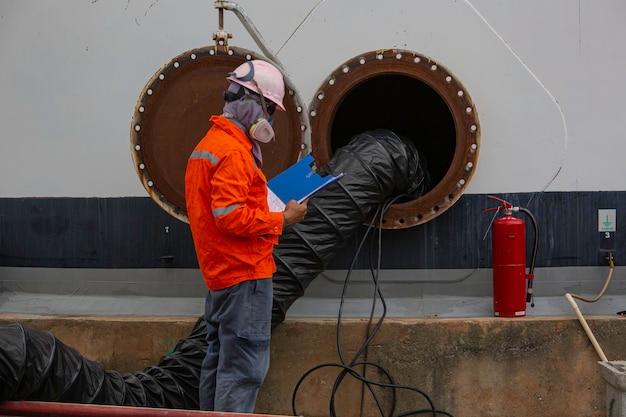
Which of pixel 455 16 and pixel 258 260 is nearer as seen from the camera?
pixel 258 260

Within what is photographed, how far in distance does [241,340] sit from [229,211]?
599mm

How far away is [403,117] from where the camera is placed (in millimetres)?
5820

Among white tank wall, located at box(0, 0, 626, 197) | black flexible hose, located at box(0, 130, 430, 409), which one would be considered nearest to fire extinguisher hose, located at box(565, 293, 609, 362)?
white tank wall, located at box(0, 0, 626, 197)

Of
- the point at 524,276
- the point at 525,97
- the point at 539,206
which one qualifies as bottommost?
the point at 524,276

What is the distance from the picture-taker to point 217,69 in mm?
4266

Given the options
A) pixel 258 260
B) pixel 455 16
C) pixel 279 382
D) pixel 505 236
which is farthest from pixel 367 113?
pixel 258 260

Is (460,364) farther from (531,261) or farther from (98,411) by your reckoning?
(98,411)

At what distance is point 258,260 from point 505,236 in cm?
158

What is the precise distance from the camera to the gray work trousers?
10.6 ft

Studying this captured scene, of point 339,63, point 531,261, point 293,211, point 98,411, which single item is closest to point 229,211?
point 293,211

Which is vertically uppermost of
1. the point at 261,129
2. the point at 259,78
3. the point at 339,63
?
the point at 339,63

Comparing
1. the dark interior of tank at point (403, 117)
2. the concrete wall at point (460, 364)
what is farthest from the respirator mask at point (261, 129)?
the dark interior of tank at point (403, 117)

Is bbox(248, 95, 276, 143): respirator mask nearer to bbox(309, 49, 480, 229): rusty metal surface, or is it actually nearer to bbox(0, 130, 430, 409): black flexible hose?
bbox(0, 130, 430, 409): black flexible hose

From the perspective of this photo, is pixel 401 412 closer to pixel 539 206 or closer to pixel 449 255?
pixel 449 255
